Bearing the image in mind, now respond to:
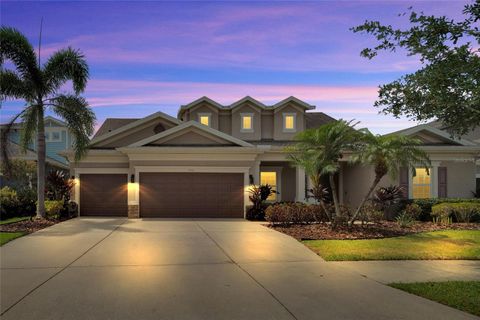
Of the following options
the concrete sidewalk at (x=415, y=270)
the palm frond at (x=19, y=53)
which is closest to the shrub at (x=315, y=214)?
the concrete sidewalk at (x=415, y=270)

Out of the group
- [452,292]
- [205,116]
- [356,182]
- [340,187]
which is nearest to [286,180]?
[340,187]

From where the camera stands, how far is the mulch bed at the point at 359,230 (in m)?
14.1

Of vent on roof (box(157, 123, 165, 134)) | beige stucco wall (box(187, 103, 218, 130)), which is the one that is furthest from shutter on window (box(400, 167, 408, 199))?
vent on roof (box(157, 123, 165, 134))

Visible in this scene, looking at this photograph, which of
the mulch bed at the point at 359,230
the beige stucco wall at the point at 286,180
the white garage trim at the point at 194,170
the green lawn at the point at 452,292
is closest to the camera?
the green lawn at the point at 452,292

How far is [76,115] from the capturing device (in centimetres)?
1739

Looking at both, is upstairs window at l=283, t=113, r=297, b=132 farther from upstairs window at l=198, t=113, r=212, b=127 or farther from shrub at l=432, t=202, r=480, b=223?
shrub at l=432, t=202, r=480, b=223

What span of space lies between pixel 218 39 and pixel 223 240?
592 cm

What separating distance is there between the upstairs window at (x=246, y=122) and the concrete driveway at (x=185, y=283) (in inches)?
476

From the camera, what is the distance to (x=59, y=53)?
57.1ft

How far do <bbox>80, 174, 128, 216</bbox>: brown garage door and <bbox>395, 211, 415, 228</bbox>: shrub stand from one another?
12.3m

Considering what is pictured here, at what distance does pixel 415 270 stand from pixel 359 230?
5594 mm

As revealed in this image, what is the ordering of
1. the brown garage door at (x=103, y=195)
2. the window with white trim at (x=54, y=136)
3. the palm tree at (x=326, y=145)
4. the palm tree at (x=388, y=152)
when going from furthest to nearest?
1. the window with white trim at (x=54, y=136)
2. the brown garage door at (x=103, y=195)
3. the palm tree at (x=326, y=145)
4. the palm tree at (x=388, y=152)

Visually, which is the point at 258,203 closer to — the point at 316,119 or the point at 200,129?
the point at 200,129

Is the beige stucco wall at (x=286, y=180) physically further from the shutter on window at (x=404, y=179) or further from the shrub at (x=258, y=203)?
the shutter on window at (x=404, y=179)
